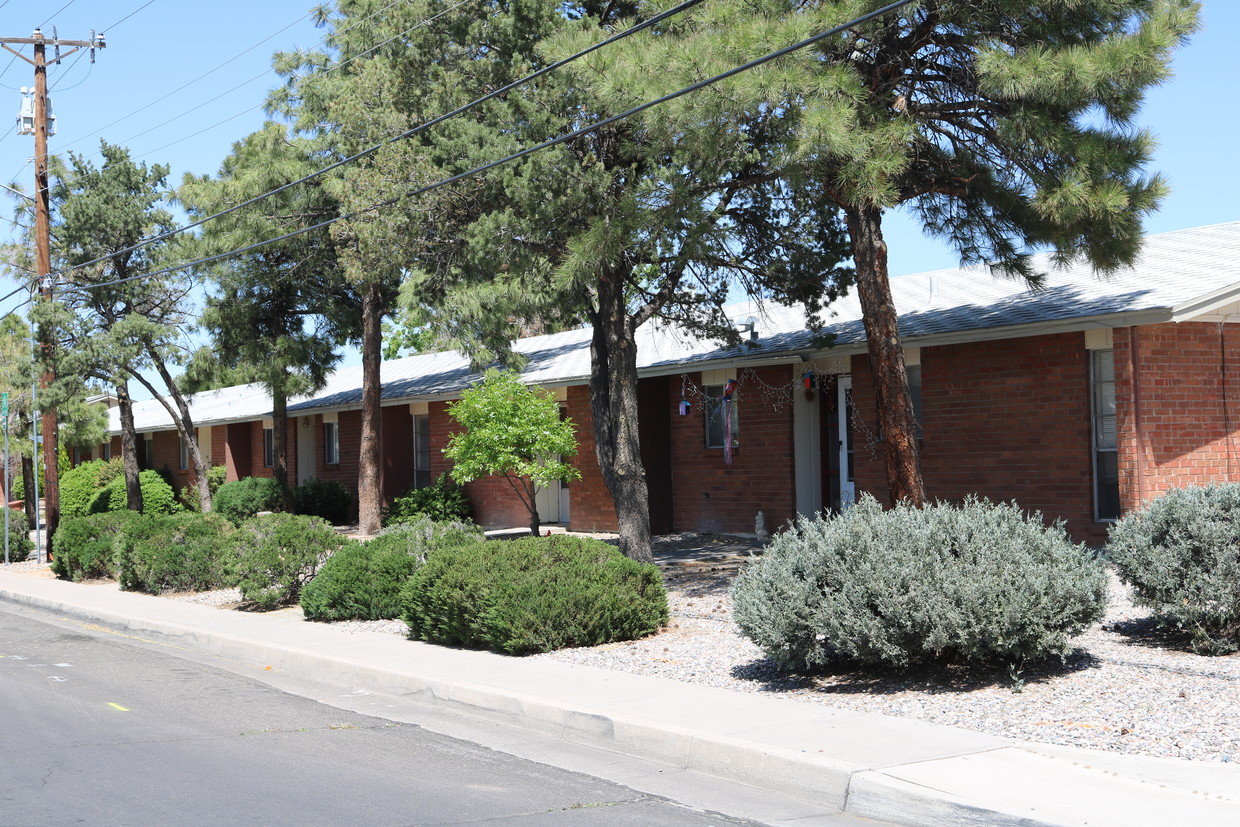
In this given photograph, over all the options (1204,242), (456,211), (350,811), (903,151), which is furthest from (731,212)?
(350,811)

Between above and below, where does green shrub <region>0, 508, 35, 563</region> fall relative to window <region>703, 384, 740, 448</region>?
below

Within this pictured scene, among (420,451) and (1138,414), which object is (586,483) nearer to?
(420,451)

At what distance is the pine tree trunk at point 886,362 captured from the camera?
516 inches

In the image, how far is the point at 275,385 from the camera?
27094mm

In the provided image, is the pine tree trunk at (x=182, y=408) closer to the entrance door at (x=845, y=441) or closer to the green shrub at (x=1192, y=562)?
the entrance door at (x=845, y=441)

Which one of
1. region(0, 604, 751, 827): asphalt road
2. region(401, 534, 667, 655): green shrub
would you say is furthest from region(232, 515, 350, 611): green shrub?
region(0, 604, 751, 827): asphalt road

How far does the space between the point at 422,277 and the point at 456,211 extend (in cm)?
189

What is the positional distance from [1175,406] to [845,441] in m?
5.30

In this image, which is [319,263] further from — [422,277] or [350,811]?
[350,811]

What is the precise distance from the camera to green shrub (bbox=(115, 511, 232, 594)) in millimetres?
17859

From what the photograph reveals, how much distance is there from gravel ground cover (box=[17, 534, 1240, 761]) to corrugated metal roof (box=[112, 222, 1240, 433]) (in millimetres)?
4726

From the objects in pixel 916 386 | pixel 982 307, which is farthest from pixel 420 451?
pixel 982 307

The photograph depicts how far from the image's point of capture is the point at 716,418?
21.3 metres

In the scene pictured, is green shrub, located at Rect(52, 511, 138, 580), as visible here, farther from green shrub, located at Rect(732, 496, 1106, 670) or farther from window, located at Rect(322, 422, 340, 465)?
green shrub, located at Rect(732, 496, 1106, 670)
